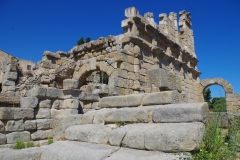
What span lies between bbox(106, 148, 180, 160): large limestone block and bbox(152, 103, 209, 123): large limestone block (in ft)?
1.69

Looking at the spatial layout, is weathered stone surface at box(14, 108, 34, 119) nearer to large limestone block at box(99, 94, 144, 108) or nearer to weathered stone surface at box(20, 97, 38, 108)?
weathered stone surface at box(20, 97, 38, 108)

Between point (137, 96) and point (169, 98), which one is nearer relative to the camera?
point (169, 98)

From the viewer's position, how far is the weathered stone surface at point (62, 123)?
14.6 ft

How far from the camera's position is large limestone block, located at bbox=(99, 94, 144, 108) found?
11.2ft

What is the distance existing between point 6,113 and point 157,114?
3.93 m

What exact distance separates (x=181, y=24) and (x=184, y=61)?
3.22 metres

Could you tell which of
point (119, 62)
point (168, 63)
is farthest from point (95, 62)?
point (168, 63)

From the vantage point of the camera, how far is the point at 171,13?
15.3 metres

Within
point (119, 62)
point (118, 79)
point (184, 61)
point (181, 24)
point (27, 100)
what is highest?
point (181, 24)

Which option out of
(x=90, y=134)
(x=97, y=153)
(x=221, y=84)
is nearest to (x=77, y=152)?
(x=97, y=153)

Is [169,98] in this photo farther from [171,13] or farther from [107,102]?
[171,13]

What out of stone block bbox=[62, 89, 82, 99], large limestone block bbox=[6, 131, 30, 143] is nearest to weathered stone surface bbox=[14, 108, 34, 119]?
large limestone block bbox=[6, 131, 30, 143]

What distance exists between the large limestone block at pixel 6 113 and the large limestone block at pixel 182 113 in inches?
152

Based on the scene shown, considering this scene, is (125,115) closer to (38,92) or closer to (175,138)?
(175,138)
